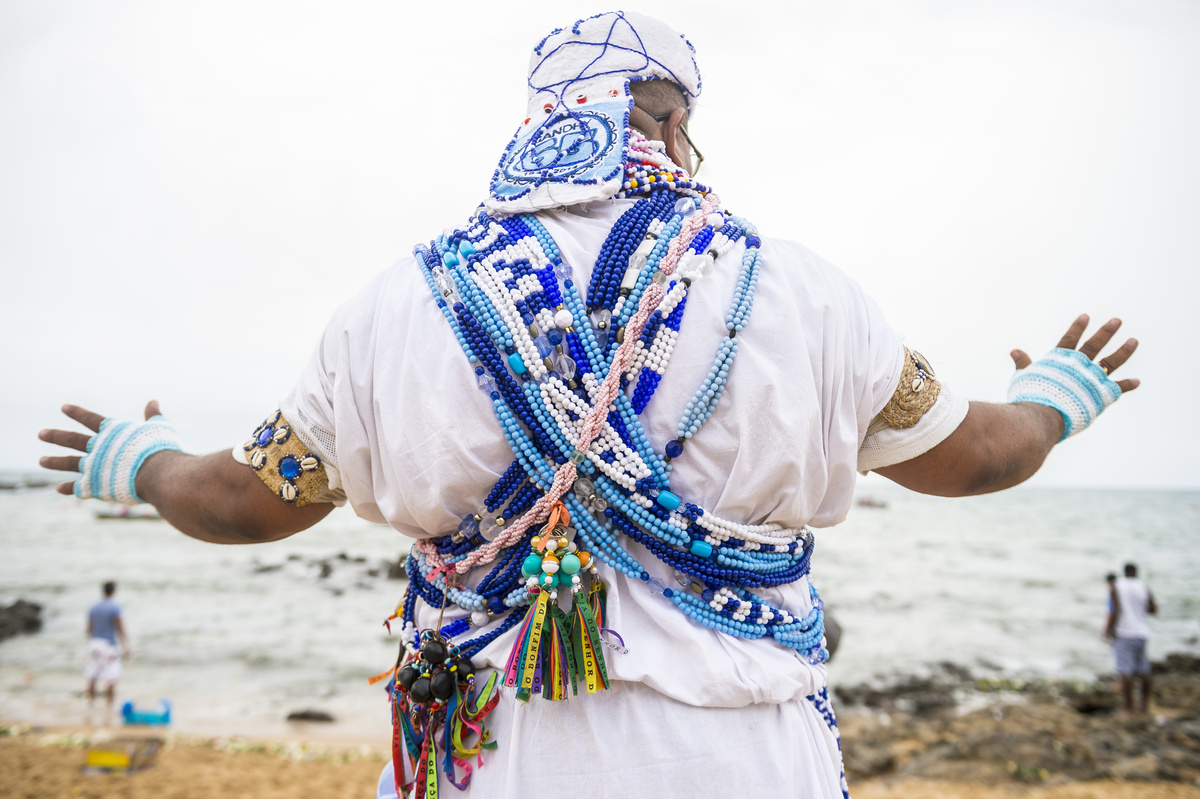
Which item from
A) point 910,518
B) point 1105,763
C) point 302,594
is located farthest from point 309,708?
Answer: point 910,518

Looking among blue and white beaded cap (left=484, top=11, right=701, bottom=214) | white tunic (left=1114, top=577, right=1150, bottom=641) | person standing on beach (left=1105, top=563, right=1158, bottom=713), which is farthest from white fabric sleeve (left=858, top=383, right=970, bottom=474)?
white tunic (left=1114, top=577, right=1150, bottom=641)

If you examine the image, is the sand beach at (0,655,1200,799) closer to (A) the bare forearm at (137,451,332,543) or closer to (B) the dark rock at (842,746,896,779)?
(B) the dark rock at (842,746,896,779)

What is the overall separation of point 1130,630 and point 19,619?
57.1ft

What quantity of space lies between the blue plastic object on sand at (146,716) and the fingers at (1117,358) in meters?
10.1

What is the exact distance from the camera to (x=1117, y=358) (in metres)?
1.66

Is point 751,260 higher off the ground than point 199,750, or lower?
higher

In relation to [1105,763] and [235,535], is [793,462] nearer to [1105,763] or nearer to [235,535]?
[235,535]

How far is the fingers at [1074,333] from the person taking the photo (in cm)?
169

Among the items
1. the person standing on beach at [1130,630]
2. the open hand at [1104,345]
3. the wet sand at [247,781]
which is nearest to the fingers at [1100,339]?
the open hand at [1104,345]

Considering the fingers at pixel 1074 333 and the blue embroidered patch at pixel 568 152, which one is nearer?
the blue embroidered patch at pixel 568 152

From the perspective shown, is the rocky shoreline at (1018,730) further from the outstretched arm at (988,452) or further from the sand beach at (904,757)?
the outstretched arm at (988,452)

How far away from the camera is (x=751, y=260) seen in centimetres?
132

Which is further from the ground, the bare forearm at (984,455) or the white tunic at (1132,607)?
the bare forearm at (984,455)

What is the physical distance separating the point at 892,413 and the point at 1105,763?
781cm
